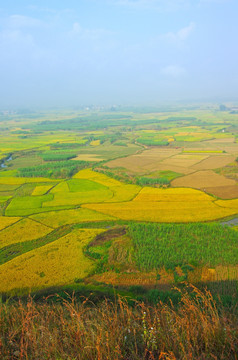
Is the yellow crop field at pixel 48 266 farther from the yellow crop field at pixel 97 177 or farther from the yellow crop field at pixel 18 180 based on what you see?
the yellow crop field at pixel 18 180

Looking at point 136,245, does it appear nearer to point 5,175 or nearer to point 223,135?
point 5,175

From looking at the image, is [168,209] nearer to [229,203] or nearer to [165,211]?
[165,211]

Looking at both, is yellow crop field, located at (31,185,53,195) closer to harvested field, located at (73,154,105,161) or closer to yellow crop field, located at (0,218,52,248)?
yellow crop field, located at (0,218,52,248)

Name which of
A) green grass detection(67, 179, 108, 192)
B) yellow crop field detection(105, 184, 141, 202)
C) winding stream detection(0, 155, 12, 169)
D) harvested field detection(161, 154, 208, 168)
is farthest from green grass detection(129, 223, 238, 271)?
winding stream detection(0, 155, 12, 169)

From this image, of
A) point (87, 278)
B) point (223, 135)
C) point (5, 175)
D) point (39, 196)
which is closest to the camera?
point (87, 278)

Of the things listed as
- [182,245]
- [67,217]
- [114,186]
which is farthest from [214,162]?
[67,217]

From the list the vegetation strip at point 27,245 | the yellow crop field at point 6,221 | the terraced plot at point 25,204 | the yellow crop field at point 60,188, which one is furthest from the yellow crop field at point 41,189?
the vegetation strip at point 27,245

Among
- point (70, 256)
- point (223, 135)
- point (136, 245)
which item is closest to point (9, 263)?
point (70, 256)
